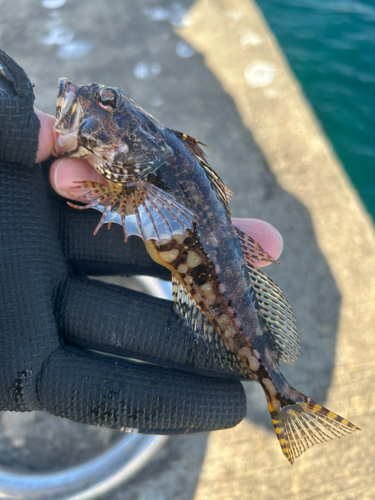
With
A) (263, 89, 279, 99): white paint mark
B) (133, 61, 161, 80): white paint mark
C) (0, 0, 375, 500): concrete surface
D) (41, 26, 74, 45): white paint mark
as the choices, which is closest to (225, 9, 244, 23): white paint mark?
(0, 0, 375, 500): concrete surface

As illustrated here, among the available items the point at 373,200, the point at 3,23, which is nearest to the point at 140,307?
the point at 373,200

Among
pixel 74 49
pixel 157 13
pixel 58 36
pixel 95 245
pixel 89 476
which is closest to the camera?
pixel 95 245

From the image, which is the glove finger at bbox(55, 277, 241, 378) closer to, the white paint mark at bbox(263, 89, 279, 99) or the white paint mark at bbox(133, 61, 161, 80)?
the white paint mark at bbox(133, 61, 161, 80)

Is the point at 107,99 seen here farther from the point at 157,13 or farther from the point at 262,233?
the point at 157,13

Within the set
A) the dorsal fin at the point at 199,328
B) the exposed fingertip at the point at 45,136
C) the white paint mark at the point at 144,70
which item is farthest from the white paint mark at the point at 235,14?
the dorsal fin at the point at 199,328

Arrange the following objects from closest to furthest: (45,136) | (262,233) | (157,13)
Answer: (45,136), (262,233), (157,13)

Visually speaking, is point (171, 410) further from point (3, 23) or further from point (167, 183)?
point (3, 23)

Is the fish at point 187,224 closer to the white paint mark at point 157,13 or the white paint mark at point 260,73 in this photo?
the white paint mark at point 260,73

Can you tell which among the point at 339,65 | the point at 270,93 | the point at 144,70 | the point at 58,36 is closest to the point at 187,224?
the point at 144,70
